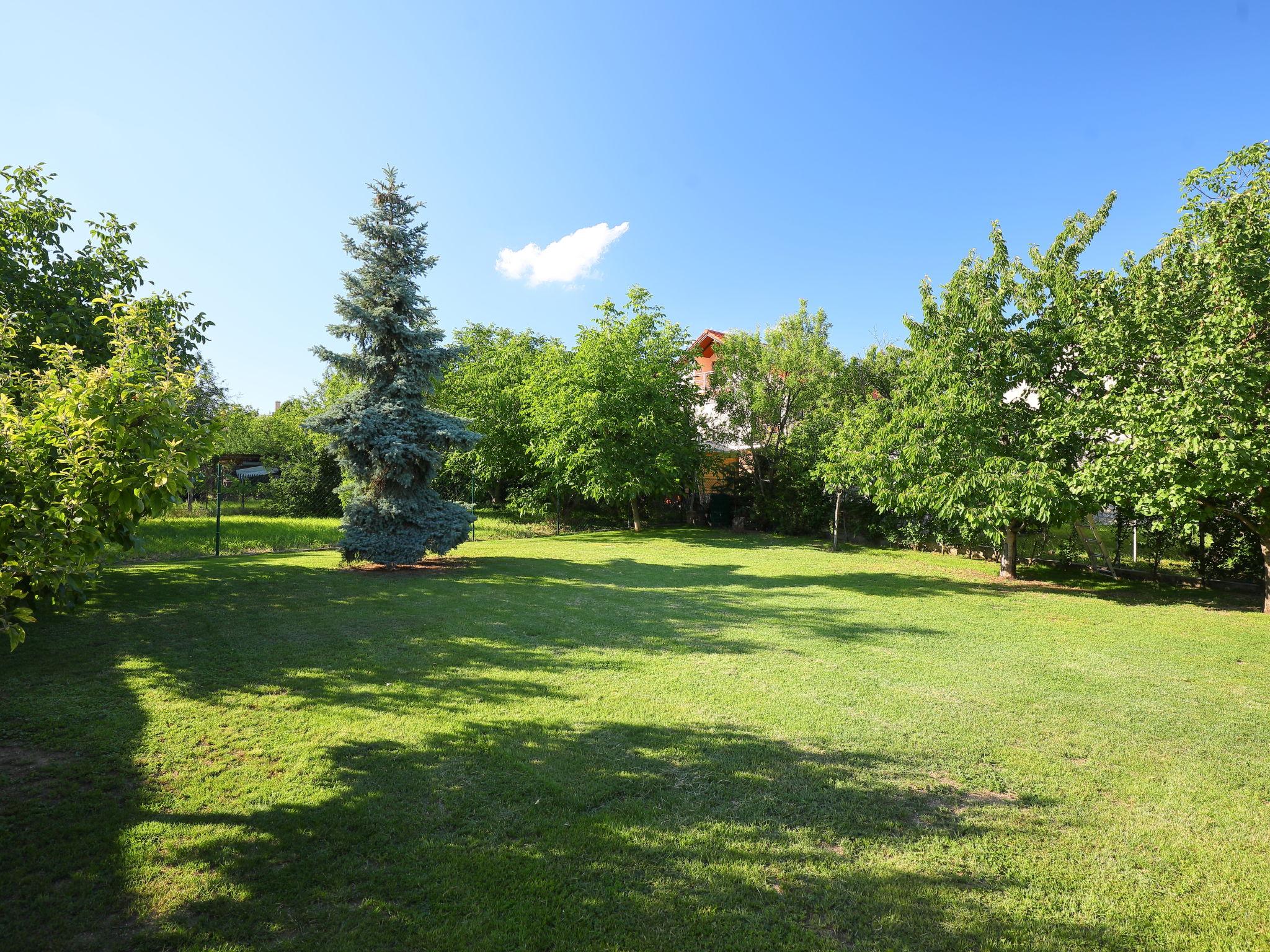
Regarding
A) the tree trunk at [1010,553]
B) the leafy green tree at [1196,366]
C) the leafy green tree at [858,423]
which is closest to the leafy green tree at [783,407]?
the leafy green tree at [858,423]

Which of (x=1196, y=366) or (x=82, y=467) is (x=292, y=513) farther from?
(x=1196, y=366)

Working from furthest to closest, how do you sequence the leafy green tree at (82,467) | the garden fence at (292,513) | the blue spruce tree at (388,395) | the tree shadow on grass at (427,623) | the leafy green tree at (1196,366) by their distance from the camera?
the garden fence at (292,513) → the blue spruce tree at (388,395) → the leafy green tree at (1196,366) → the tree shadow on grass at (427,623) → the leafy green tree at (82,467)

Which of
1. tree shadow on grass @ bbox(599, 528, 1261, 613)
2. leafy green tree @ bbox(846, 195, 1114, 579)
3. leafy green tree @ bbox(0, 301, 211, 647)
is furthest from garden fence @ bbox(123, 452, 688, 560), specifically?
leafy green tree @ bbox(0, 301, 211, 647)

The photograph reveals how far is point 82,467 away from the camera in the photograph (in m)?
3.09

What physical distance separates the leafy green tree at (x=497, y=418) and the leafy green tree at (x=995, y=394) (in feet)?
46.0

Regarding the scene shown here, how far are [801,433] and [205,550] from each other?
16.7 metres

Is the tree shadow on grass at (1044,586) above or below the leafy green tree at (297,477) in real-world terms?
below

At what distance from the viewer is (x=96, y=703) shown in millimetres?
4754

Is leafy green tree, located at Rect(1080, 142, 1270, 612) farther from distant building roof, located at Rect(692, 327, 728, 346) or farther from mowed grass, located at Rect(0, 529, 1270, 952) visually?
distant building roof, located at Rect(692, 327, 728, 346)

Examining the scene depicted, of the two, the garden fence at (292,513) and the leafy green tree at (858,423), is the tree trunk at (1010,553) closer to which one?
the leafy green tree at (858,423)

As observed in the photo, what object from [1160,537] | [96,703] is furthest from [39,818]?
[1160,537]

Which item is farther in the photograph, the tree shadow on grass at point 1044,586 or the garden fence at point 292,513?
the garden fence at point 292,513

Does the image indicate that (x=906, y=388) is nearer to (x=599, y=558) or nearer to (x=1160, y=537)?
(x=1160, y=537)

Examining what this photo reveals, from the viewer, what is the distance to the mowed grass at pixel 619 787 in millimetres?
2662
